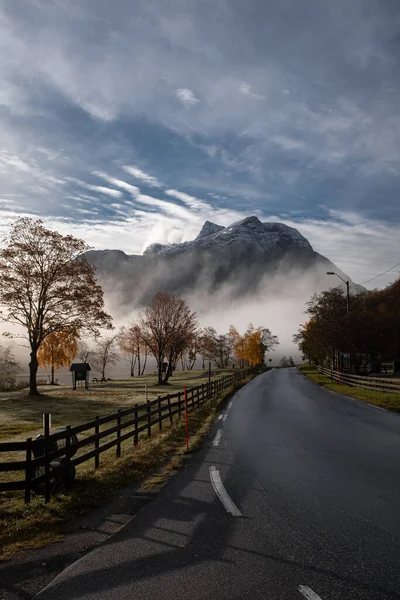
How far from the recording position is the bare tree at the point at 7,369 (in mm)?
54825

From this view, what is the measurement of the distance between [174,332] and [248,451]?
42.5 meters

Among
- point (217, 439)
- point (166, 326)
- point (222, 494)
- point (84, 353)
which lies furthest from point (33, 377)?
point (84, 353)

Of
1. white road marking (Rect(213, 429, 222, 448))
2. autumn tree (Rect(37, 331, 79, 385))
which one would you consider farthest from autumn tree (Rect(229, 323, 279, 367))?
white road marking (Rect(213, 429, 222, 448))

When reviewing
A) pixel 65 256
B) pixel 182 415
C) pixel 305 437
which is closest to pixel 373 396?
pixel 182 415

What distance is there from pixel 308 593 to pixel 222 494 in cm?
377

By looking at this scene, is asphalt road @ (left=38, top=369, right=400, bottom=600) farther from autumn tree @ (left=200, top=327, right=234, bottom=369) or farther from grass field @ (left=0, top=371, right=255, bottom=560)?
autumn tree @ (left=200, top=327, right=234, bottom=369)

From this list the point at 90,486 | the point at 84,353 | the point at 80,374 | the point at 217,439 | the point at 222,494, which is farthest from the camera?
the point at 84,353

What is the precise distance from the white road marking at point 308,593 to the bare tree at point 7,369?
52.8m

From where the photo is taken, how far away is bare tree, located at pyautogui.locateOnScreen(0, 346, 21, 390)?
5483 centimetres

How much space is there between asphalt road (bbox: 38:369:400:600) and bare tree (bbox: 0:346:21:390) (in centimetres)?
4866

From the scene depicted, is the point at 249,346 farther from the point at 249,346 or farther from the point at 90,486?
the point at 90,486

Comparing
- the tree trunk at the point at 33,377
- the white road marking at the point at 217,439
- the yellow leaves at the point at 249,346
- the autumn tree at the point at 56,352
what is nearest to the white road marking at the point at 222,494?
the white road marking at the point at 217,439

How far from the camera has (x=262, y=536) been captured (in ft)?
19.1

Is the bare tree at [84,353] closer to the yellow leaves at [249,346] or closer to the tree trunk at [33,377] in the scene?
the yellow leaves at [249,346]
